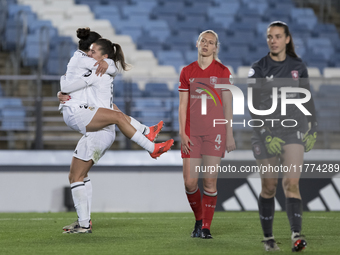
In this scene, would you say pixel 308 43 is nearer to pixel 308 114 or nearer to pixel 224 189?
pixel 224 189

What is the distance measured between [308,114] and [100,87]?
1.88 m

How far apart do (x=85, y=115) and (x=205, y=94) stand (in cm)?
106

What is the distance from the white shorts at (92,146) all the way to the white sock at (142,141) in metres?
0.29

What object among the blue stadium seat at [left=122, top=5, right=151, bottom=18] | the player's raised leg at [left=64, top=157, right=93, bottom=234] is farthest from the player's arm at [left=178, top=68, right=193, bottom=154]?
the blue stadium seat at [left=122, top=5, right=151, bottom=18]

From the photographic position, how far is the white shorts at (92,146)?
A: 468 cm

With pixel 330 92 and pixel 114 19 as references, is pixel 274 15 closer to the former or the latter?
pixel 114 19

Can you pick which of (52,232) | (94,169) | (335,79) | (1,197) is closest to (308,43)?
(335,79)

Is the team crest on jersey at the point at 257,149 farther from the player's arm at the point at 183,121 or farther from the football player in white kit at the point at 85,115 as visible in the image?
the football player in white kit at the point at 85,115

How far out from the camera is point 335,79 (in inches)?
301

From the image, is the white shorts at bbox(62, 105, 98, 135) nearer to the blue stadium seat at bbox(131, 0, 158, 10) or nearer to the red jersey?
the red jersey

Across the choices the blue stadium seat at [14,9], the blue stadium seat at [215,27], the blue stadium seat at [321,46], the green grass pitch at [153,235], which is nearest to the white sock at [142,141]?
the green grass pitch at [153,235]

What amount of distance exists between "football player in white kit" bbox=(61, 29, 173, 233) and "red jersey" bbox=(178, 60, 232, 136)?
0.40m

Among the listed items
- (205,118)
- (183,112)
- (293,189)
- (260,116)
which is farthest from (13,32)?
(293,189)

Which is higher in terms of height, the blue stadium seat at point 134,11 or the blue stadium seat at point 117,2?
the blue stadium seat at point 117,2
